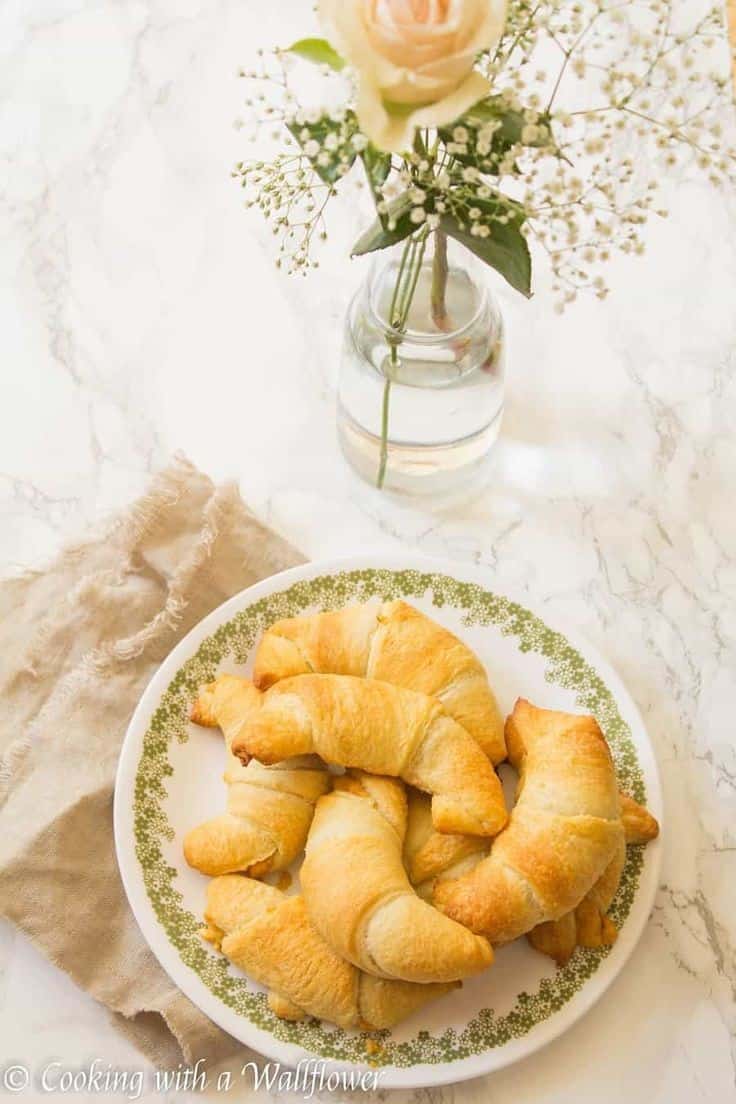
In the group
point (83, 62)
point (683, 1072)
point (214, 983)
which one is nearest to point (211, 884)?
point (214, 983)

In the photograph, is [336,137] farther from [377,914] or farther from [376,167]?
[377,914]

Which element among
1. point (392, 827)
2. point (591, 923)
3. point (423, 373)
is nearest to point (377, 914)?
point (392, 827)

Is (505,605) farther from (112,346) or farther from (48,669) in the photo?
(112,346)

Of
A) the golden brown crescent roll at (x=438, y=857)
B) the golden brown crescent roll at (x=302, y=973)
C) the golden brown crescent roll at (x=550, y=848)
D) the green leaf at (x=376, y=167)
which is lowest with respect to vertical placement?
the golden brown crescent roll at (x=302, y=973)

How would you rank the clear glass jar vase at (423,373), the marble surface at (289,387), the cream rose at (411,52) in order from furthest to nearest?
the marble surface at (289,387)
the clear glass jar vase at (423,373)
the cream rose at (411,52)

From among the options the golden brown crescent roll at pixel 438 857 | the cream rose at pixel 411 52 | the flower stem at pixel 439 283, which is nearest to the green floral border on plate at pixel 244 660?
the golden brown crescent roll at pixel 438 857

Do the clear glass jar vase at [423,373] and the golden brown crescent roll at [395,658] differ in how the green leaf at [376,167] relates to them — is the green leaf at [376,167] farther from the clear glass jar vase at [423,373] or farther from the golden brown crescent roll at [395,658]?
the golden brown crescent roll at [395,658]
